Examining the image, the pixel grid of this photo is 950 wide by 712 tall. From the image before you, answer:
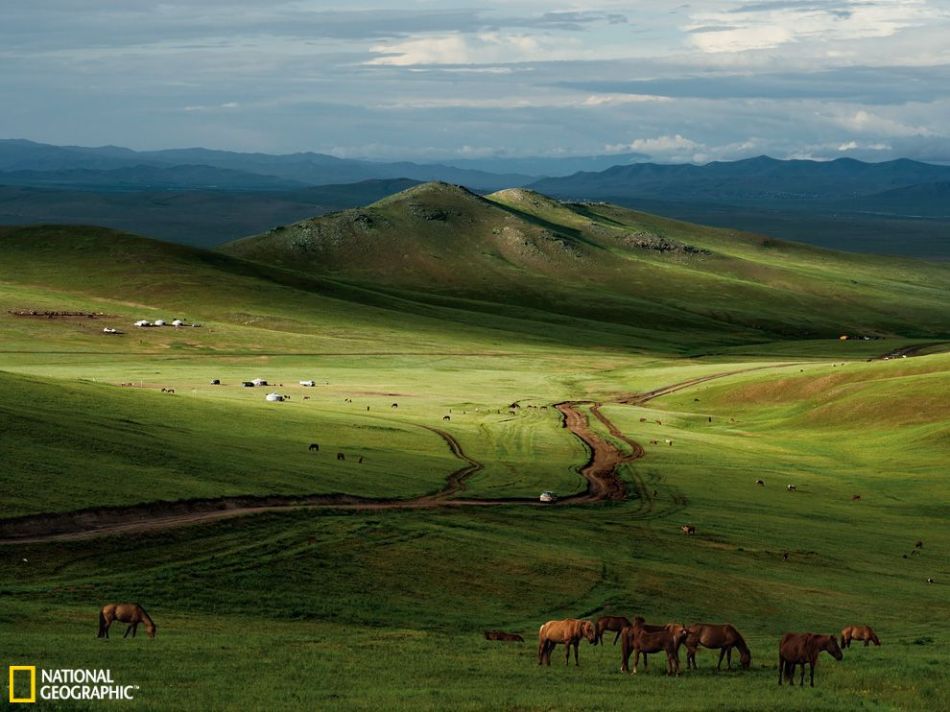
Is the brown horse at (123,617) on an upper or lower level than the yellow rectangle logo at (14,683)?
lower

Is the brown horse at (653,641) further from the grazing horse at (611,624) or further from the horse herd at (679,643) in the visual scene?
the grazing horse at (611,624)

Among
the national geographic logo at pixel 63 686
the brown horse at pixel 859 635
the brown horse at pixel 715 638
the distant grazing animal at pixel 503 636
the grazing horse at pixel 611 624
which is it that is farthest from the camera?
the brown horse at pixel 859 635

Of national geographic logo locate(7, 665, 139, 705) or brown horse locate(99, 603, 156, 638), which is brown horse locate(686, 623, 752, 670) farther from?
brown horse locate(99, 603, 156, 638)

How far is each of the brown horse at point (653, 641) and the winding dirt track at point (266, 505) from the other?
80.6 ft

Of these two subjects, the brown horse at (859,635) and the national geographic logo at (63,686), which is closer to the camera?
the national geographic logo at (63,686)

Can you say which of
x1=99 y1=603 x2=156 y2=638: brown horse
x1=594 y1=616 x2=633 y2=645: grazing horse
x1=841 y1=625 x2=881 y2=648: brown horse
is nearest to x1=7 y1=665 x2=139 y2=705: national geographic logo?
x1=99 y1=603 x2=156 y2=638: brown horse

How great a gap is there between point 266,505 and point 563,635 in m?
26.2

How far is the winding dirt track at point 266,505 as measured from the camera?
4706cm

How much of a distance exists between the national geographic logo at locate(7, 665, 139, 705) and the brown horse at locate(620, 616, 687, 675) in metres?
13.7

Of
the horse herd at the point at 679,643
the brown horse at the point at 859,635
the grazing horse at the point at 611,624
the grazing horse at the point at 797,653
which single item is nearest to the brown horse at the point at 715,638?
the horse herd at the point at 679,643

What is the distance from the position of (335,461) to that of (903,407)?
2392 inches

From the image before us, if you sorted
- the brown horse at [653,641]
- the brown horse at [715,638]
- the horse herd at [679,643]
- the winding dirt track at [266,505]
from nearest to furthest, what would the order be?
the horse herd at [679,643] < the brown horse at [653,641] < the brown horse at [715,638] < the winding dirt track at [266,505]

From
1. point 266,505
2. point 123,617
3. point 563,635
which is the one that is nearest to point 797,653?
point 563,635

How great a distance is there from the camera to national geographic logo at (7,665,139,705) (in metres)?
26.3
